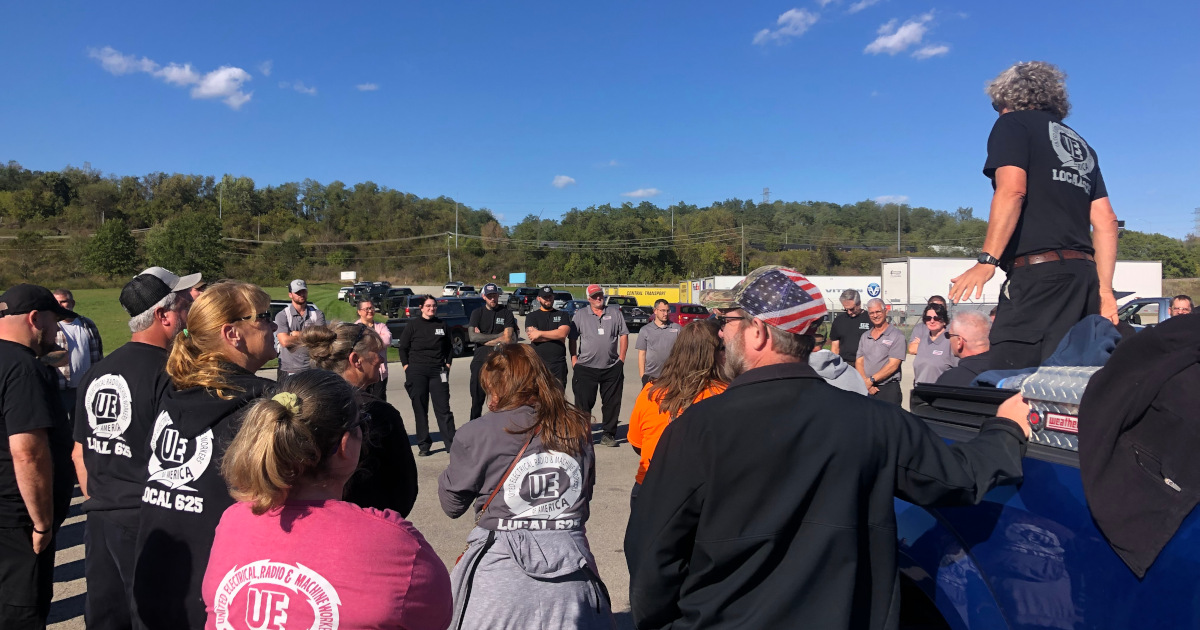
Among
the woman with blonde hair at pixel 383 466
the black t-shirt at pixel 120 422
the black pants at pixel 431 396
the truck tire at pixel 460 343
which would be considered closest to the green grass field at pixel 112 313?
the truck tire at pixel 460 343

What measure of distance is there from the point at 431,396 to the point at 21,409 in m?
5.66

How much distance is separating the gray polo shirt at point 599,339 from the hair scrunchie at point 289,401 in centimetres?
729

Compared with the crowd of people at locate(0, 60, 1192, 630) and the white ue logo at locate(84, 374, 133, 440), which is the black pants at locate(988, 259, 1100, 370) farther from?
the white ue logo at locate(84, 374, 133, 440)

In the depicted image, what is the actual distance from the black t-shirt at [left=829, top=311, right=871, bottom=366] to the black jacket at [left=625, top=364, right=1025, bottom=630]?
7411 millimetres

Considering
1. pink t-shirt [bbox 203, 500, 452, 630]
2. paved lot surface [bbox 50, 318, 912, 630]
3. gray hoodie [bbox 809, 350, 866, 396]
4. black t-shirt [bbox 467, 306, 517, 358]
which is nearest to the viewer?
pink t-shirt [bbox 203, 500, 452, 630]

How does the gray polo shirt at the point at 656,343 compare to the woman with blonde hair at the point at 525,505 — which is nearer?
the woman with blonde hair at the point at 525,505

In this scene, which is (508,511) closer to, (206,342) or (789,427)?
(206,342)

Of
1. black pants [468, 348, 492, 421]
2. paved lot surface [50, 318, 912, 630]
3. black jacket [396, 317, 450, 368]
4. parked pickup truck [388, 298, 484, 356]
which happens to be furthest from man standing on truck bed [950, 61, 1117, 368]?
parked pickup truck [388, 298, 484, 356]

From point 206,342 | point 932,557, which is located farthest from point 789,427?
point 206,342

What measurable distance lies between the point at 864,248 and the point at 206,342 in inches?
3835

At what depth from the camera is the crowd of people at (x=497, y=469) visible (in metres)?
1.66

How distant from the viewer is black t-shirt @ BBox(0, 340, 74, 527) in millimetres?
3086

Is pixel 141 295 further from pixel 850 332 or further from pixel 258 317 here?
pixel 850 332

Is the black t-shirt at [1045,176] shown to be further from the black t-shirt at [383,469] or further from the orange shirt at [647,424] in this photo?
the black t-shirt at [383,469]
